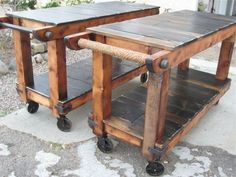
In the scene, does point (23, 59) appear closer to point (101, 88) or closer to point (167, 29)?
point (101, 88)

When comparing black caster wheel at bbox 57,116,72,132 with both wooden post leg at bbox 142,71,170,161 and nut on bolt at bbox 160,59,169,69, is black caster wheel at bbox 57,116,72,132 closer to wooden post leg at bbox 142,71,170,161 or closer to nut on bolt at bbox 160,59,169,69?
wooden post leg at bbox 142,71,170,161

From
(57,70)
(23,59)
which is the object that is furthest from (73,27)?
(23,59)

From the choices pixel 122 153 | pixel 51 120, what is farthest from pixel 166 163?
pixel 51 120

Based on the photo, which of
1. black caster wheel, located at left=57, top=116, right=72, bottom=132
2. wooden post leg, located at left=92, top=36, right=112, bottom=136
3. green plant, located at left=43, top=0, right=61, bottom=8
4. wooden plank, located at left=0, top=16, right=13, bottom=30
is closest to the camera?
wooden post leg, located at left=92, top=36, right=112, bottom=136

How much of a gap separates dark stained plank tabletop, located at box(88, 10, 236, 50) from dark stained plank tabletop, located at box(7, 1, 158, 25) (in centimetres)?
35

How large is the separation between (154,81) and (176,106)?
2.66 feet

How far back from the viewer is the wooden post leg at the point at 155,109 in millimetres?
1750

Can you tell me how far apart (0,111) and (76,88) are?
2.49ft

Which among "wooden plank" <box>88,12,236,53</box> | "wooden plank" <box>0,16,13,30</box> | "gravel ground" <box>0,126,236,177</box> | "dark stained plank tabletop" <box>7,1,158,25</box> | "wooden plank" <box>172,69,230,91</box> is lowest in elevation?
"gravel ground" <box>0,126,236,177</box>

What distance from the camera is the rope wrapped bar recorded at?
1623 millimetres

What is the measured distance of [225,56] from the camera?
2.81m

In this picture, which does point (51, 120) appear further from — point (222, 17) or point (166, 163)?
point (222, 17)

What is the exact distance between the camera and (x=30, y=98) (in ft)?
8.61

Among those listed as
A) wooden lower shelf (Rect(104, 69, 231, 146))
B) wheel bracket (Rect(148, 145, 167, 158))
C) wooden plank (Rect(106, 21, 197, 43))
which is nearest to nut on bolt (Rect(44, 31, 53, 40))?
wooden plank (Rect(106, 21, 197, 43))
